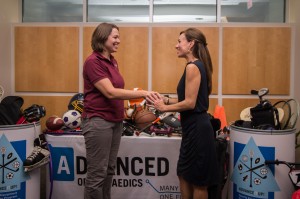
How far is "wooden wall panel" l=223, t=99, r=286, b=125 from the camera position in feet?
12.3

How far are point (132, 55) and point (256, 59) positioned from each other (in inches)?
59.8

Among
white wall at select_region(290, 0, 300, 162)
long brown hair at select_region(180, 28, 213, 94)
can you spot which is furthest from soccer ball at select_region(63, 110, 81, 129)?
white wall at select_region(290, 0, 300, 162)

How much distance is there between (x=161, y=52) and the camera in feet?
12.4

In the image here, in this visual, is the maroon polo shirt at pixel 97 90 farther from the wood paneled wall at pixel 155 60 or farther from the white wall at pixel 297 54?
the white wall at pixel 297 54

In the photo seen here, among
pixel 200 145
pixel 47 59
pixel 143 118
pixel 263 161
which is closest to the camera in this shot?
pixel 200 145

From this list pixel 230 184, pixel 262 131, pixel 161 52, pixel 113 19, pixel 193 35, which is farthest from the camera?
pixel 113 19

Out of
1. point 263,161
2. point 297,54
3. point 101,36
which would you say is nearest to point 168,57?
point 297,54

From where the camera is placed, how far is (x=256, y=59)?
3.72m

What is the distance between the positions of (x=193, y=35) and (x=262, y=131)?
105 centimetres

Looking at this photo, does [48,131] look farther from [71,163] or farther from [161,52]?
[161,52]

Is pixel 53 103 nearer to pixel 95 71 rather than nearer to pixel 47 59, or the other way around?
pixel 47 59

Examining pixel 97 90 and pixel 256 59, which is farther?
pixel 256 59

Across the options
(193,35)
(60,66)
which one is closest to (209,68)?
(193,35)

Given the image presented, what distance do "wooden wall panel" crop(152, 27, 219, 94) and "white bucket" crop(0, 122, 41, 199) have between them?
5.34 feet
